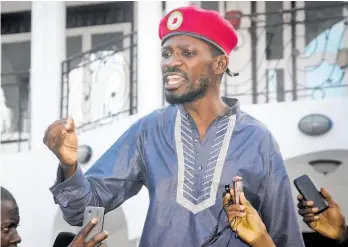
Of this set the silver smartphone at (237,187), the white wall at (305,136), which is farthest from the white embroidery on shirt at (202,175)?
the white wall at (305,136)

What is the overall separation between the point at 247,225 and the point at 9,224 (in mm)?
498

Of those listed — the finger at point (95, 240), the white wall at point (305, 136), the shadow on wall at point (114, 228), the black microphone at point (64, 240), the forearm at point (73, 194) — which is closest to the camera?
the finger at point (95, 240)

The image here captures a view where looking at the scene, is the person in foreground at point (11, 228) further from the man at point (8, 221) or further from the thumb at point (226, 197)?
the thumb at point (226, 197)

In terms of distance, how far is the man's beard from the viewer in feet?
6.22

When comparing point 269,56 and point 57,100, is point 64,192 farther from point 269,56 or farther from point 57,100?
point 269,56

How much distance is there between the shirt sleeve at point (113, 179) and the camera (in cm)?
184

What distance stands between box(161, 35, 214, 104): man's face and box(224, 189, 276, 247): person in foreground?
0.96 feet

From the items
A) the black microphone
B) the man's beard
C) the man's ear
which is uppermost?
the man's ear

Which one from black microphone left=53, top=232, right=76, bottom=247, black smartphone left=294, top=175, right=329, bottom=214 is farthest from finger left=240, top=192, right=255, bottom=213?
black microphone left=53, top=232, right=76, bottom=247

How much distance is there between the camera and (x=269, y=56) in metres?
3.70

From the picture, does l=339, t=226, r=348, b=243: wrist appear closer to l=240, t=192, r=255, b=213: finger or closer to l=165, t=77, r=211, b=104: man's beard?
l=240, t=192, r=255, b=213: finger

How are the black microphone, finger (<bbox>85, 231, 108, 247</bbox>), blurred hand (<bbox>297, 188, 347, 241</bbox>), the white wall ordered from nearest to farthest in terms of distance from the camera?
finger (<bbox>85, 231, 108, 247</bbox>), blurred hand (<bbox>297, 188, 347, 241</bbox>), the black microphone, the white wall

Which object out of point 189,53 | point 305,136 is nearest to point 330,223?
point 189,53

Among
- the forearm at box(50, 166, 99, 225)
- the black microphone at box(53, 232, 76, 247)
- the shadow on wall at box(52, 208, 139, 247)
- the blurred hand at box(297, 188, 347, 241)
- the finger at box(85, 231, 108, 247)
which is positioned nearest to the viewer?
the finger at box(85, 231, 108, 247)
